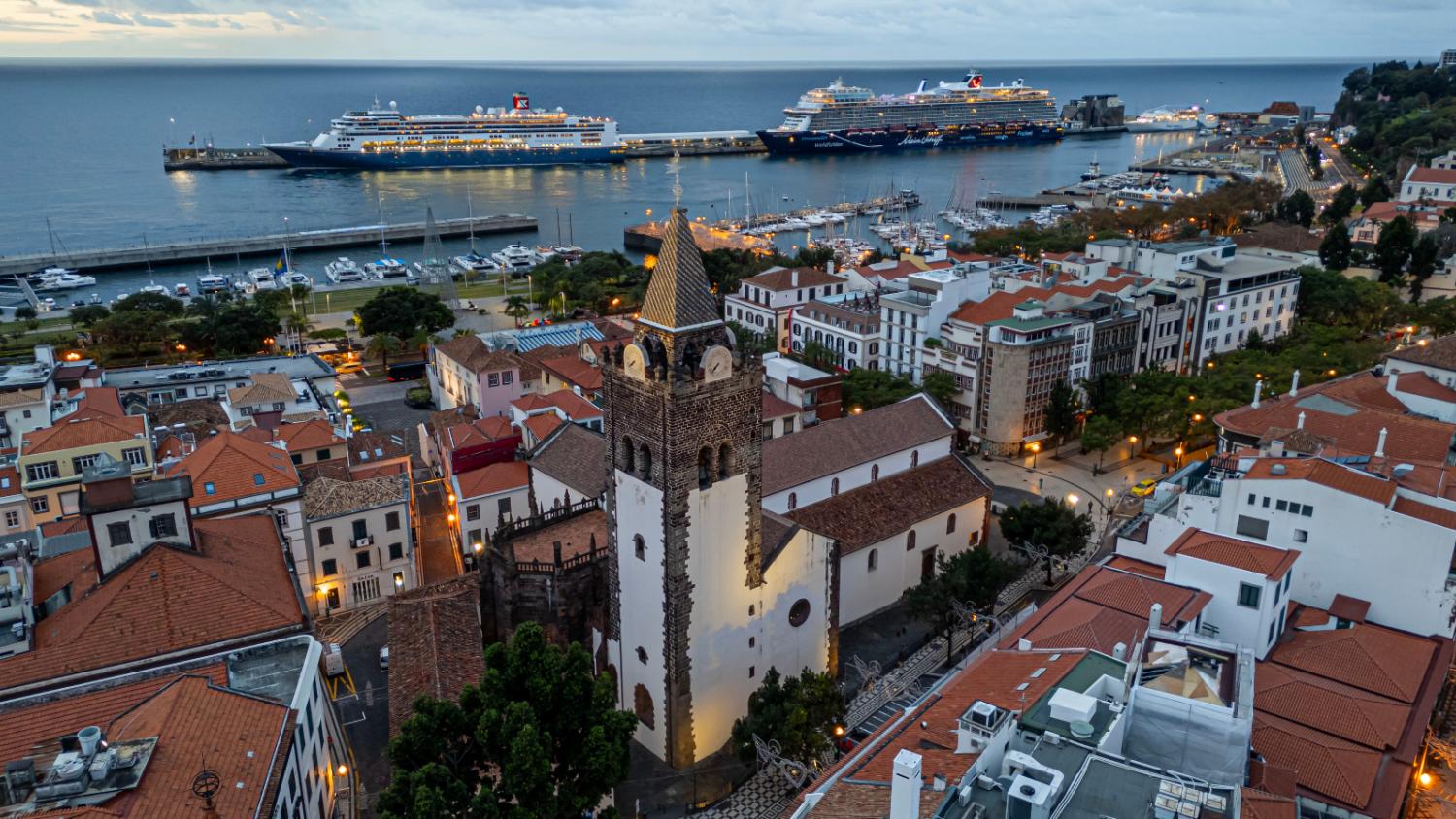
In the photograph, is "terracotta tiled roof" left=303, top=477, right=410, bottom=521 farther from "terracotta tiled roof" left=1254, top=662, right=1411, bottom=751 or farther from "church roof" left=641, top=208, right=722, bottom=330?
"terracotta tiled roof" left=1254, top=662, right=1411, bottom=751

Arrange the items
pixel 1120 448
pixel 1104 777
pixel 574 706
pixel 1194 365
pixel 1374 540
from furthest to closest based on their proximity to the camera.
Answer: pixel 1194 365 → pixel 1120 448 → pixel 1374 540 → pixel 574 706 → pixel 1104 777

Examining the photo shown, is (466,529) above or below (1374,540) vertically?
below

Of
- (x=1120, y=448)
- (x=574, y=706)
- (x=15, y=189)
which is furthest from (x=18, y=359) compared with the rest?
(x=15, y=189)

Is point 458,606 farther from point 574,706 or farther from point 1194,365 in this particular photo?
point 1194,365

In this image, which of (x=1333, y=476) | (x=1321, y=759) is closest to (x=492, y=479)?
(x=1321, y=759)

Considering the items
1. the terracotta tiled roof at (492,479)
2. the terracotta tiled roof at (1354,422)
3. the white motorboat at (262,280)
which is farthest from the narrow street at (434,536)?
the white motorboat at (262,280)

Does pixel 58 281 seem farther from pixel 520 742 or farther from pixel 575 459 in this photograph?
pixel 520 742
